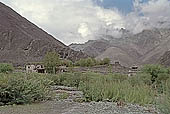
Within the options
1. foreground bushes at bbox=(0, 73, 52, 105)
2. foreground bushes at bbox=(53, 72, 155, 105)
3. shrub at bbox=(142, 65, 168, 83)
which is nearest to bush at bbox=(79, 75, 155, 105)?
foreground bushes at bbox=(53, 72, 155, 105)

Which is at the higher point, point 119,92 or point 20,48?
point 20,48

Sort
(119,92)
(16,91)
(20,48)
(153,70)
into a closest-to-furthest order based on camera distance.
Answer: (16,91)
(119,92)
(153,70)
(20,48)

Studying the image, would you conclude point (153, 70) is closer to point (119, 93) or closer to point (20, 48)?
point (119, 93)

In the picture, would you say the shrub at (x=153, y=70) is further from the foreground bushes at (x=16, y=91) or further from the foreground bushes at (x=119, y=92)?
the foreground bushes at (x=16, y=91)

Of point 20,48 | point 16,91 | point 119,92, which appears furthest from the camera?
point 20,48

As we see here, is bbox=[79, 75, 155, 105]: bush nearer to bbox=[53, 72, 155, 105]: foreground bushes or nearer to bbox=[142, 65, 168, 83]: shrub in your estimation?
bbox=[53, 72, 155, 105]: foreground bushes

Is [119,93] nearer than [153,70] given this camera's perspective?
Yes

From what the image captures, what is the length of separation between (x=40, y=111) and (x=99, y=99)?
501 cm

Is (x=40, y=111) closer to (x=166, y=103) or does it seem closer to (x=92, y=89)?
(x=92, y=89)

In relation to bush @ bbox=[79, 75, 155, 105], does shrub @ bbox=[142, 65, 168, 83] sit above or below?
above

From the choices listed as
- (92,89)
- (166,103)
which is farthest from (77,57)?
(166,103)

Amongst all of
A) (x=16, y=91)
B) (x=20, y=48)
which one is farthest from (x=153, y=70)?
(x=20, y=48)

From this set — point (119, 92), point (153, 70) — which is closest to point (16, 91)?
point (119, 92)

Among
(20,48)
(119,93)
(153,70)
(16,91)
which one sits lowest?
(119,93)
